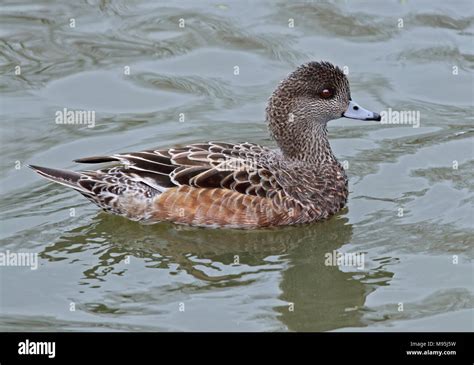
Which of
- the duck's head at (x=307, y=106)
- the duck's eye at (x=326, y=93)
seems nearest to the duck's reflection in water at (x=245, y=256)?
the duck's head at (x=307, y=106)

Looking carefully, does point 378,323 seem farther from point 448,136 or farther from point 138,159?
point 448,136

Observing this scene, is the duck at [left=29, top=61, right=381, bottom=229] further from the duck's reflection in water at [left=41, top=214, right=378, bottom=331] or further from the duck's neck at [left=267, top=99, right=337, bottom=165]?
the duck's reflection in water at [left=41, top=214, right=378, bottom=331]

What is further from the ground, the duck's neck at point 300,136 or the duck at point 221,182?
the duck's neck at point 300,136

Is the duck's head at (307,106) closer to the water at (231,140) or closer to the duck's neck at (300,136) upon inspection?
the duck's neck at (300,136)

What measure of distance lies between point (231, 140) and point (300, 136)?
60.2 inches

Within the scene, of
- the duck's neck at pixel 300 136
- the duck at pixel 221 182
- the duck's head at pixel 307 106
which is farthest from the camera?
the duck's neck at pixel 300 136

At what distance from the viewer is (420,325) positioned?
10.4 meters

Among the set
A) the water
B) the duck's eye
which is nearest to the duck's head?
the duck's eye

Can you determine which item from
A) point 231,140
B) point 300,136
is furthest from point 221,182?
point 231,140

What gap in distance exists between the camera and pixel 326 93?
1259 cm

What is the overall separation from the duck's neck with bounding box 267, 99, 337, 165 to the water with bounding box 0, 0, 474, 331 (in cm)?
65

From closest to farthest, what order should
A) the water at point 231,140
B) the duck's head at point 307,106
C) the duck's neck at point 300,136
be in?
the water at point 231,140, the duck's head at point 307,106, the duck's neck at point 300,136

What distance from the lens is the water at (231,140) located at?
35.2 ft

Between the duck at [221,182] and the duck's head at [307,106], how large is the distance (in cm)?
1
